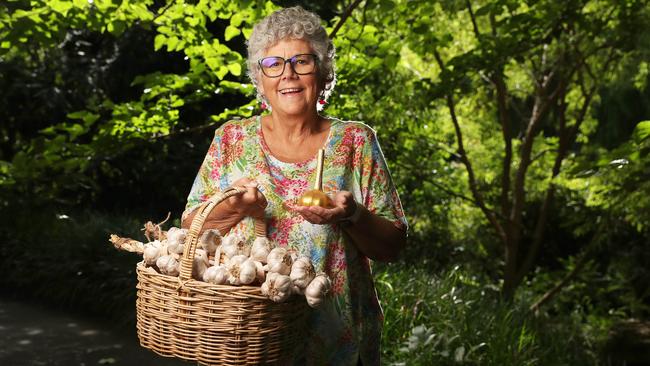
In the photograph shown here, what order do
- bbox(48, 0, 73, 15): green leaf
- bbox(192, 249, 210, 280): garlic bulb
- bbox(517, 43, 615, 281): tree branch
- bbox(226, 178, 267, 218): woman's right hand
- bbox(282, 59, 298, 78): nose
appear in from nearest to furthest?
bbox(192, 249, 210, 280): garlic bulb
bbox(226, 178, 267, 218): woman's right hand
bbox(282, 59, 298, 78): nose
bbox(48, 0, 73, 15): green leaf
bbox(517, 43, 615, 281): tree branch

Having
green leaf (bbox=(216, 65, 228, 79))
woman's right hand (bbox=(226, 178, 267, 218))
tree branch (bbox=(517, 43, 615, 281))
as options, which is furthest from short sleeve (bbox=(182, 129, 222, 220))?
tree branch (bbox=(517, 43, 615, 281))

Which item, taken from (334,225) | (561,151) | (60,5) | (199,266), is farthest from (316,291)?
(561,151)

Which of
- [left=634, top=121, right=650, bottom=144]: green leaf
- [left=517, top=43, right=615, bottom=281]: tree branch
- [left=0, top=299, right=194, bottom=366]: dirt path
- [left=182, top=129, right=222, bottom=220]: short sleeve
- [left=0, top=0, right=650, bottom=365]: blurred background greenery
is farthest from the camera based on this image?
[left=517, top=43, right=615, bottom=281]: tree branch

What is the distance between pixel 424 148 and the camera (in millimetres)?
8539

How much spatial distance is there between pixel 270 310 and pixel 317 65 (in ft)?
2.55

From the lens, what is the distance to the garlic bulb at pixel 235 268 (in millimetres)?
1950

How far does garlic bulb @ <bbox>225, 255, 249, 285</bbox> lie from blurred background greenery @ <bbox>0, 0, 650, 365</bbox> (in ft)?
5.31

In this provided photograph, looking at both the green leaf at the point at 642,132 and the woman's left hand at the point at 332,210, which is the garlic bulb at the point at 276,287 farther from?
the green leaf at the point at 642,132

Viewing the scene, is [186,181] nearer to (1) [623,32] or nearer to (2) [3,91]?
(2) [3,91]

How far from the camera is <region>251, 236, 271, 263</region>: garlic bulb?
2035mm

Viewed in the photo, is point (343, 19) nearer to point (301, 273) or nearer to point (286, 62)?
point (286, 62)

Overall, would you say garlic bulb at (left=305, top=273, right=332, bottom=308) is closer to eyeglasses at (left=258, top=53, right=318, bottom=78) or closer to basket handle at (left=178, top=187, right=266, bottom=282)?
basket handle at (left=178, top=187, right=266, bottom=282)

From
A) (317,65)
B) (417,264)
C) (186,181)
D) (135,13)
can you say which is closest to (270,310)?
(317,65)

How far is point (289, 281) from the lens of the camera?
6.30ft
